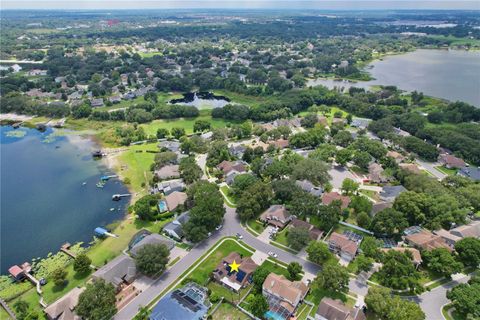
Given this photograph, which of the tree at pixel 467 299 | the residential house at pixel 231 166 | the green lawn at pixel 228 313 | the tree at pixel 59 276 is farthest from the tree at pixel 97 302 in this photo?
the tree at pixel 467 299

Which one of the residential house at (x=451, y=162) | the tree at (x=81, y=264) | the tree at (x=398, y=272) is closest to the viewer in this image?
the tree at (x=398, y=272)

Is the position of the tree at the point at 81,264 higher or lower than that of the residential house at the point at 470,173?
higher

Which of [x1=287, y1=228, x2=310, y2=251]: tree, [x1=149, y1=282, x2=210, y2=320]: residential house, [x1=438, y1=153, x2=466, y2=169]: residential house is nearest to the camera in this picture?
[x1=149, y1=282, x2=210, y2=320]: residential house

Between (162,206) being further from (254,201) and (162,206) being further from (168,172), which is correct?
(254,201)

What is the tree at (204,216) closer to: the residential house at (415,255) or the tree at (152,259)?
the tree at (152,259)

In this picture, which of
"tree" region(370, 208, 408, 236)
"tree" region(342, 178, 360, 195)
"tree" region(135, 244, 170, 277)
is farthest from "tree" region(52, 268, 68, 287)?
"tree" region(342, 178, 360, 195)

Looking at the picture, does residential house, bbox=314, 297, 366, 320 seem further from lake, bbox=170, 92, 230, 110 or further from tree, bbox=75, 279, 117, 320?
lake, bbox=170, 92, 230, 110

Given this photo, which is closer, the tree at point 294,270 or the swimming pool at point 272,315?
the swimming pool at point 272,315
